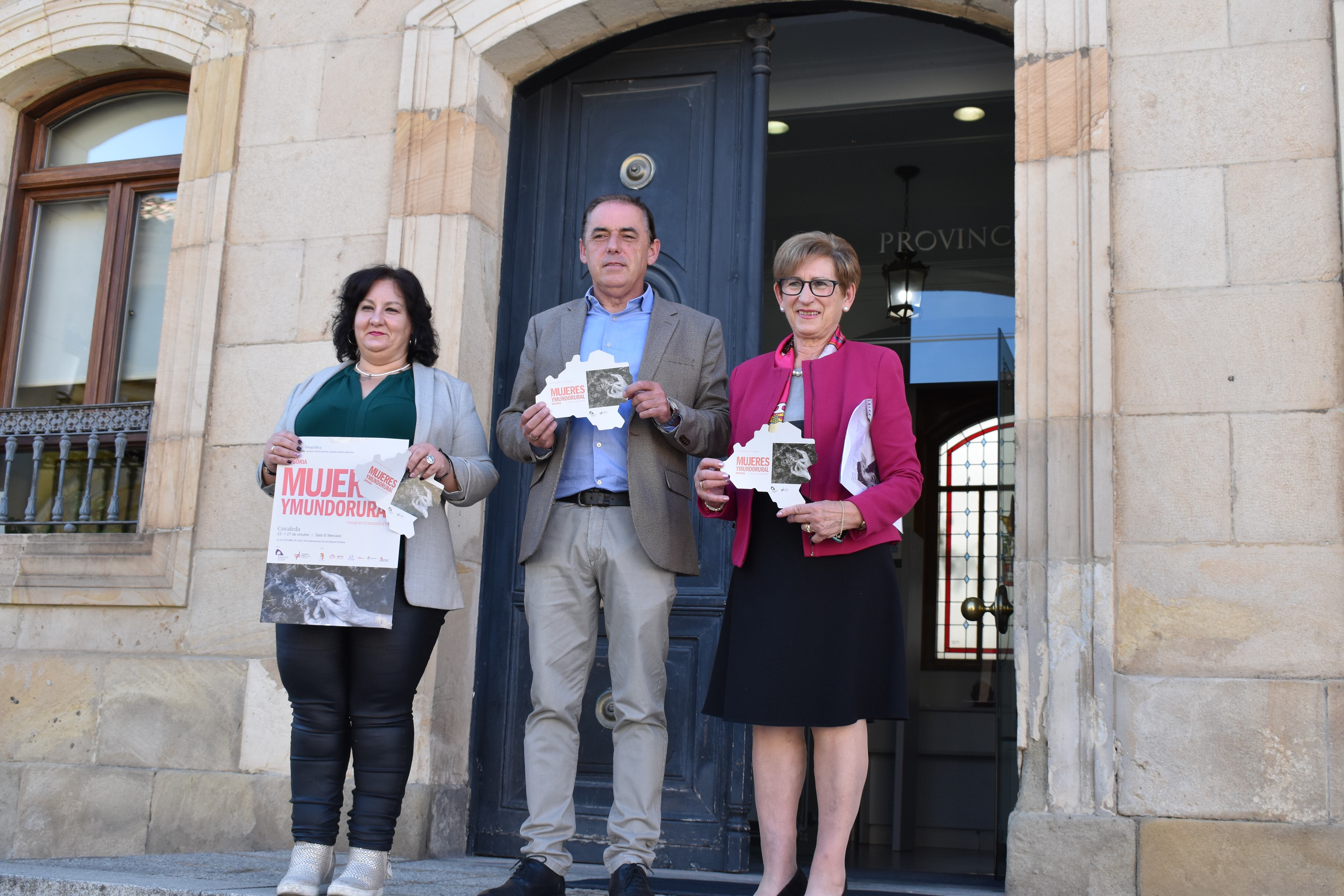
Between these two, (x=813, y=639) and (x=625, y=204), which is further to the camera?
(x=625, y=204)

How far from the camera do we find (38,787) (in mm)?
5270

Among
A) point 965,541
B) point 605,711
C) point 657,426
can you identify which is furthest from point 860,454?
point 965,541

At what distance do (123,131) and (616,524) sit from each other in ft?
13.9

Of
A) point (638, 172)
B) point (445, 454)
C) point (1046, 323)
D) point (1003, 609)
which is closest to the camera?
point (445, 454)

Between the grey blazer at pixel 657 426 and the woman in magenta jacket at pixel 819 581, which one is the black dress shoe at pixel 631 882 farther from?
the grey blazer at pixel 657 426

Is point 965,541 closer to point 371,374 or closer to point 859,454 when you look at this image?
point 859,454

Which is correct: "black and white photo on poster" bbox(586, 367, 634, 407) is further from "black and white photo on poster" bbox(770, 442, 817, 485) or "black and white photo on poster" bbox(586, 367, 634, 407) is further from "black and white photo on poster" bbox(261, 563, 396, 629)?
"black and white photo on poster" bbox(261, 563, 396, 629)

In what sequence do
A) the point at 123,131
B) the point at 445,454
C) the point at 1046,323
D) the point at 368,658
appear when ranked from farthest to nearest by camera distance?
the point at 123,131
the point at 1046,323
the point at 445,454
the point at 368,658

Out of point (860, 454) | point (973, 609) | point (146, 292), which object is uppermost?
point (146, 292)

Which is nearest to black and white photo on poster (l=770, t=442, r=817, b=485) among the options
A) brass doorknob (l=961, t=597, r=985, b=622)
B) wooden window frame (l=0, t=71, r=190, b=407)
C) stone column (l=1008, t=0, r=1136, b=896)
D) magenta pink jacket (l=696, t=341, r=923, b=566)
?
magenta pink jacket (l=696, t=341, r=923, b=566)

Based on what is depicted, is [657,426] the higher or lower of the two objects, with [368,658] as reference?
higher

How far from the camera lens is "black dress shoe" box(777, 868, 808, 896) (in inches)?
130

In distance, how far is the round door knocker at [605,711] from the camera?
492 centimetres

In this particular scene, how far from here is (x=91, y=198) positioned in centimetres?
636
